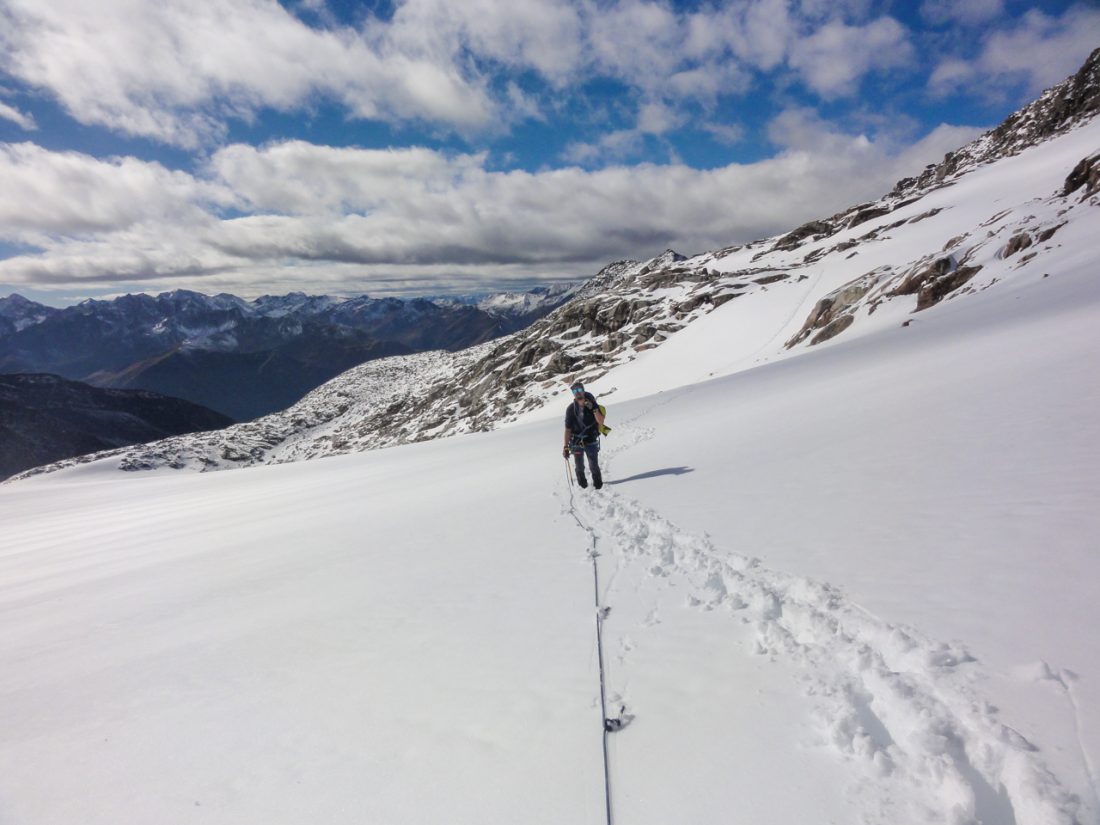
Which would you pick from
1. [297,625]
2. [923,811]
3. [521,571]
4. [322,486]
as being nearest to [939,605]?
[923,811]

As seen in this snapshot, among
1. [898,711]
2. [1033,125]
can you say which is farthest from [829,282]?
[1033,125]

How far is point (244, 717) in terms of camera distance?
426 centimetres

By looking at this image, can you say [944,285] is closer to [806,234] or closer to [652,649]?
[652,649]

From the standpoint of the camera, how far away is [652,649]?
440 centimetres

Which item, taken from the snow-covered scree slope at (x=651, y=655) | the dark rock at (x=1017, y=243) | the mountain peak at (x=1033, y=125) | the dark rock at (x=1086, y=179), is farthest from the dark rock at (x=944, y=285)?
the mountain peak at (x=1033, y=125)

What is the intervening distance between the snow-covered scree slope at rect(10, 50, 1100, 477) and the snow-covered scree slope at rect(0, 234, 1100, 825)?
21.5 meters

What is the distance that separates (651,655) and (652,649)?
10 cm

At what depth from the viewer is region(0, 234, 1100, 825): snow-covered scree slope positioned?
2945 millimetres

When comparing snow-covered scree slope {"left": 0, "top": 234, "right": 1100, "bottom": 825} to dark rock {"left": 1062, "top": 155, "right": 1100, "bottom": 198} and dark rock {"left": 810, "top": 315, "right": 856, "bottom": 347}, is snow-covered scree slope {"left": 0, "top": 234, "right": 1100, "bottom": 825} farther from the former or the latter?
dark rock {"left": 1062, "top": 155, "right": 1100, "bottom": 198}

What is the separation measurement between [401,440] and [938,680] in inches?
3824

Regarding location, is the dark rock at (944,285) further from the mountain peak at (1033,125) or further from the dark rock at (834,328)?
the mountain peak at (1033,125)

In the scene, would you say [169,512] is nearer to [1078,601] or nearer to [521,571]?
[521,571]

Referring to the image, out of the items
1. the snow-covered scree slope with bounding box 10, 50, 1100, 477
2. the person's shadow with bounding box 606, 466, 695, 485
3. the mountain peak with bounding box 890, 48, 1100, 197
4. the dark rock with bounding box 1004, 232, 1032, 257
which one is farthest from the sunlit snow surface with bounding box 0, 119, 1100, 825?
the mountain peak with bounding box 890, 48, 1100, 197

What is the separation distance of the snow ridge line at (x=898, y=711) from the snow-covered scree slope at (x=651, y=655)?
0.05ft
